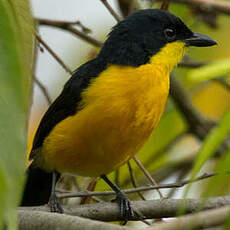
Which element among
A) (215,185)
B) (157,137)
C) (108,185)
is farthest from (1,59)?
(157,137)

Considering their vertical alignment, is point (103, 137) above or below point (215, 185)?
below

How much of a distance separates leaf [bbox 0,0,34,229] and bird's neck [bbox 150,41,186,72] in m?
2.52

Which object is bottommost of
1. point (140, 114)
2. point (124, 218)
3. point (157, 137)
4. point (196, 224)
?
point (157, 137)

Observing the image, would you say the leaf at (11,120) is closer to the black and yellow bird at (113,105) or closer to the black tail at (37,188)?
the black and yellow bird at (113,105)

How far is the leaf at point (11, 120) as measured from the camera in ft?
3.49

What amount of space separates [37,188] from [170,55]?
1459 mm

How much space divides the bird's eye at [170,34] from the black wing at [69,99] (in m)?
0.53

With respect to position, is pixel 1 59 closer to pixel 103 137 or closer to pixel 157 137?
pixel 103 137

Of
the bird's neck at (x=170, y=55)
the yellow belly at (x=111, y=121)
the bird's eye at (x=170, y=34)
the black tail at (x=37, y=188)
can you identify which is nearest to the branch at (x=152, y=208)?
the yellow belly at (x=111, y=121)

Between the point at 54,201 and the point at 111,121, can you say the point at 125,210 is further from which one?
the point at 54,201

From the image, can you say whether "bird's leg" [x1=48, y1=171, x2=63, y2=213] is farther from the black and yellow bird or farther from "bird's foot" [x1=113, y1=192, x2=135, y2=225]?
"bird's foot" [x1=113, y1=192, x2=135, y2=225]

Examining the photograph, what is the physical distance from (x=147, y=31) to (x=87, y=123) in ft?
3.00

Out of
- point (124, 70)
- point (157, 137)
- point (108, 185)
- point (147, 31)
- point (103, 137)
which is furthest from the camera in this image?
point (157, 137)

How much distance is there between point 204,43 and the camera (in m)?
4.06
